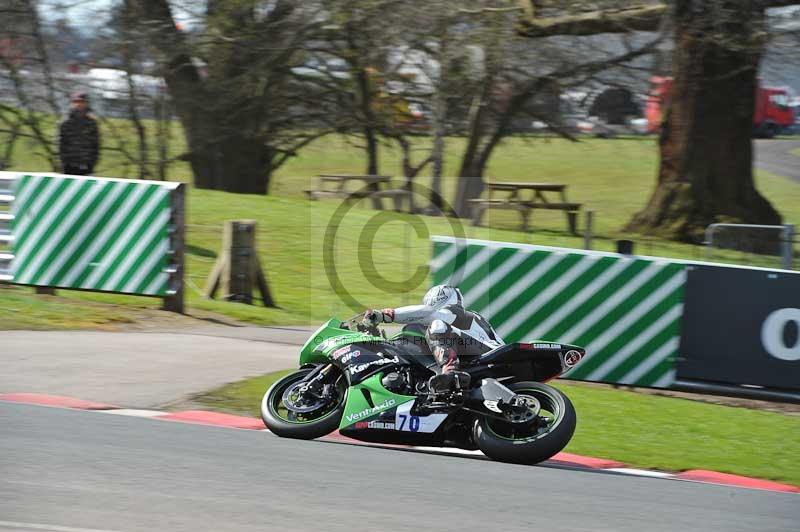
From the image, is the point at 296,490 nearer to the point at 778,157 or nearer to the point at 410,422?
the point at 410,422

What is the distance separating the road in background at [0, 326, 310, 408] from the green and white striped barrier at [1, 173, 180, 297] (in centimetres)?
109

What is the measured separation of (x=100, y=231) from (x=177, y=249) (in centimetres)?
95

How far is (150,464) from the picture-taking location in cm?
684

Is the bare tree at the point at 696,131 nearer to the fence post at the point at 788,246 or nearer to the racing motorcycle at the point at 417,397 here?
the fence post at the point at 788,246

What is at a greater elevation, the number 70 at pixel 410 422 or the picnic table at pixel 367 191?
the number 70 at pixel 410 422

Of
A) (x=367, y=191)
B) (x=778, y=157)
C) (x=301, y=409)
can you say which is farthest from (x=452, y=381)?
(x=778, y=157)

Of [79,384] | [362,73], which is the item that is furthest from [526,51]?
[79,384]

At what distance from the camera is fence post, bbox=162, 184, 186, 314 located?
13219 mm

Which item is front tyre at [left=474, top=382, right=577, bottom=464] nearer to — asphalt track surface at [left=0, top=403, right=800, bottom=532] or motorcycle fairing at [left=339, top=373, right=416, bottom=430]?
asphalt track surface at [left=0, top=403, right=800, bottom=532]

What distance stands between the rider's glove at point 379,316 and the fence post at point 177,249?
5.74 meters

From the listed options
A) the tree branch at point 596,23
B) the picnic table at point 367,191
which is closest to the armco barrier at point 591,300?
the picnic table at point 367,191

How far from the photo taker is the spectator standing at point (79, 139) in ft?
53.4

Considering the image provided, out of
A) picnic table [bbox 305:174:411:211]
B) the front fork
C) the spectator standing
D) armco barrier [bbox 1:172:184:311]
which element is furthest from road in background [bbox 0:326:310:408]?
picnic table [bbox 305:174:411:211]

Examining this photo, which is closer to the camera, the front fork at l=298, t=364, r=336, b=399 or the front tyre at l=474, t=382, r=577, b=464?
the front tyre at l=474, t=382, r=577, b=464
